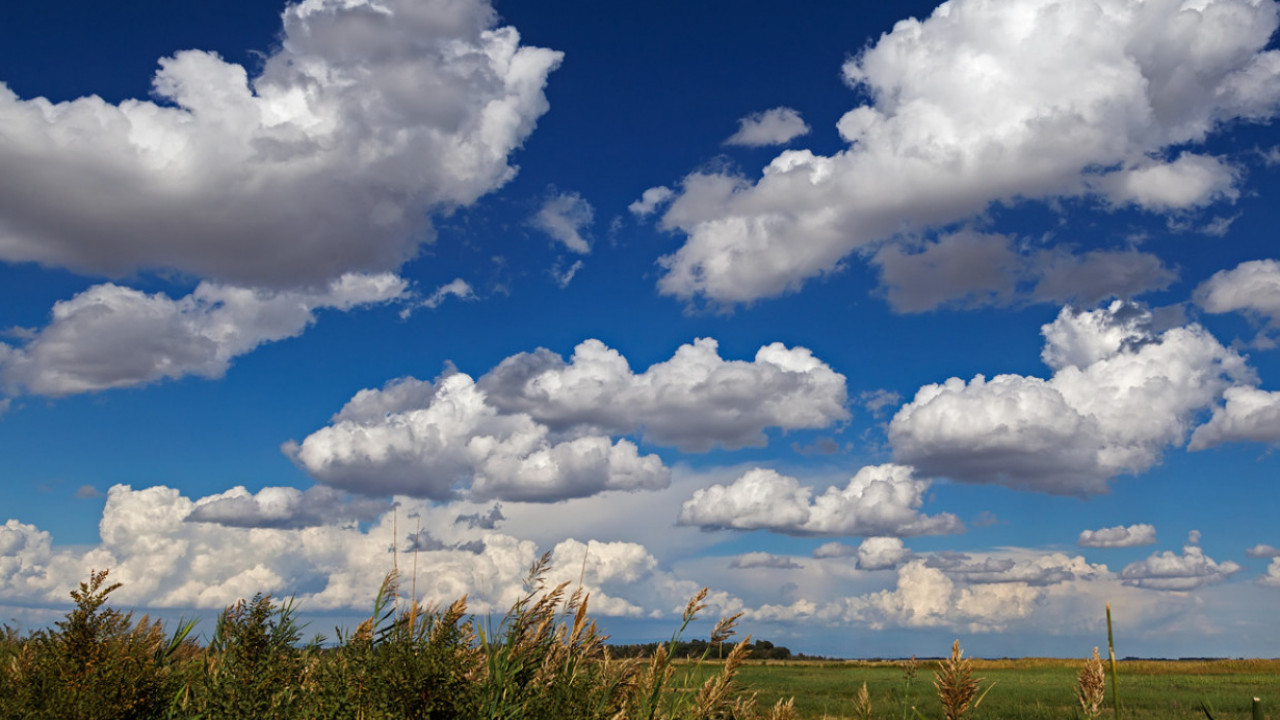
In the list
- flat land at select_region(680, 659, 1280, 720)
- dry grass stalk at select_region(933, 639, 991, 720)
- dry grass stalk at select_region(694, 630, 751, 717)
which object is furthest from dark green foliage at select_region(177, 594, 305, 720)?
flat land at select_region(680, 659, 1280, 720)

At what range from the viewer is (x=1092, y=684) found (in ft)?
9.66

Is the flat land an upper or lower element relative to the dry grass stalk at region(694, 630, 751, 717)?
lower

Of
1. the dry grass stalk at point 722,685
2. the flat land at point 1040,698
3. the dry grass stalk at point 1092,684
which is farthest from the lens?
the flat land at point 1040,698

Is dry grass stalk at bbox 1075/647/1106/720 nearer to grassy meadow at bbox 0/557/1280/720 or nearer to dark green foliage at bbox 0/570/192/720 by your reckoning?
grassy meadow at bbox 0/557/1280/720

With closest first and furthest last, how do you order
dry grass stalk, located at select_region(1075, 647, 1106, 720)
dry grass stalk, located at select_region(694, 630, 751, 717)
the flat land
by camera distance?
1. dry grass stalk, located at select_region(1075, 647, 1106, 720)
2. dry grass stalk, located at select_region(694, 630, 751, 717)
3. the flat land

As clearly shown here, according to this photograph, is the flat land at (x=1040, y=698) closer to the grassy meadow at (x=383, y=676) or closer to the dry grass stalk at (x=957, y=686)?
the grassy meadow at (x=383, y=676)

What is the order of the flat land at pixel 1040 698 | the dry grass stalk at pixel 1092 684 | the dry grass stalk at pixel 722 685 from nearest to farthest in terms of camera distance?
the dry grass stalk at pixel 1092 684, the dry grass stalk at pixel 722 685, the flat land at pixel 1040 698

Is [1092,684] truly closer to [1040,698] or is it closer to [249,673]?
[249,673]

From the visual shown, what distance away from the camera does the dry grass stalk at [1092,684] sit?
2904mm

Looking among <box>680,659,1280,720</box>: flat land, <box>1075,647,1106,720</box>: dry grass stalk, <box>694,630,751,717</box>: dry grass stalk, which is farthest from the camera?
<box>680,659,1280,720</box>: flat land

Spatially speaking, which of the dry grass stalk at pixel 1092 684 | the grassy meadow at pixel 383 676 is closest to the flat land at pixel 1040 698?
the grassy meadow at pixel 383 676

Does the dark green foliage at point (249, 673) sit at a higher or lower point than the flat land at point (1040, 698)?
higher

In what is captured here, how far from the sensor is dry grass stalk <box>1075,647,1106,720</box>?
9.53 ft

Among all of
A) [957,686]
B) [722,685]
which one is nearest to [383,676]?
[722,685]
